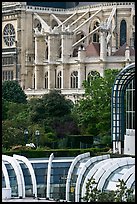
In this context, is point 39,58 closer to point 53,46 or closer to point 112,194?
point 53,46

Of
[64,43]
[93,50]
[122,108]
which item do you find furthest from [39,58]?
[122,108]

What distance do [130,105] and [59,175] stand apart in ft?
27.1

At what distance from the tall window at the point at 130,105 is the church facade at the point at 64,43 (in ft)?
107

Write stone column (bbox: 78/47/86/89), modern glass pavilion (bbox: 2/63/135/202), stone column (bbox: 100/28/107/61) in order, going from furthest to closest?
stone column (bbox: 78/47/86/89), stone column (bbox: 100/28/107/61), modern glass pavilion (bbox: 2/63/135/202)

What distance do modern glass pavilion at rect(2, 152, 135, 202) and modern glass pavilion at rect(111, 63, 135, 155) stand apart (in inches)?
201

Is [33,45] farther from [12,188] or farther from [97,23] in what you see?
[12,188]

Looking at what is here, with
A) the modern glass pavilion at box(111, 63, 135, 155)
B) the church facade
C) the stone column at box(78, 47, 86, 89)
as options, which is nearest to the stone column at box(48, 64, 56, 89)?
the church facade

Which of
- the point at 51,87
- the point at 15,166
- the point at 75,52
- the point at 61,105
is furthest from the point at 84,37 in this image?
the point at 15,166

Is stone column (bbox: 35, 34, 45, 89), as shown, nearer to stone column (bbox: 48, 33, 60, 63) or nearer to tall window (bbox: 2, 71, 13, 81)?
stone column (bbox: 48, 33, 60, 63)

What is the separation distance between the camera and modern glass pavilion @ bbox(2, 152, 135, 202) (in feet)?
92.5

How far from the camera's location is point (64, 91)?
7425 centimetres

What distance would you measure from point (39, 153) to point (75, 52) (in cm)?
4472

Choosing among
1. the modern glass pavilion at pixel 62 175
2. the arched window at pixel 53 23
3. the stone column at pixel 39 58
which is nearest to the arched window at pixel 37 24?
the arched window at pixel 53 23

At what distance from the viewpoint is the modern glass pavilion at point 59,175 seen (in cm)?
2820
